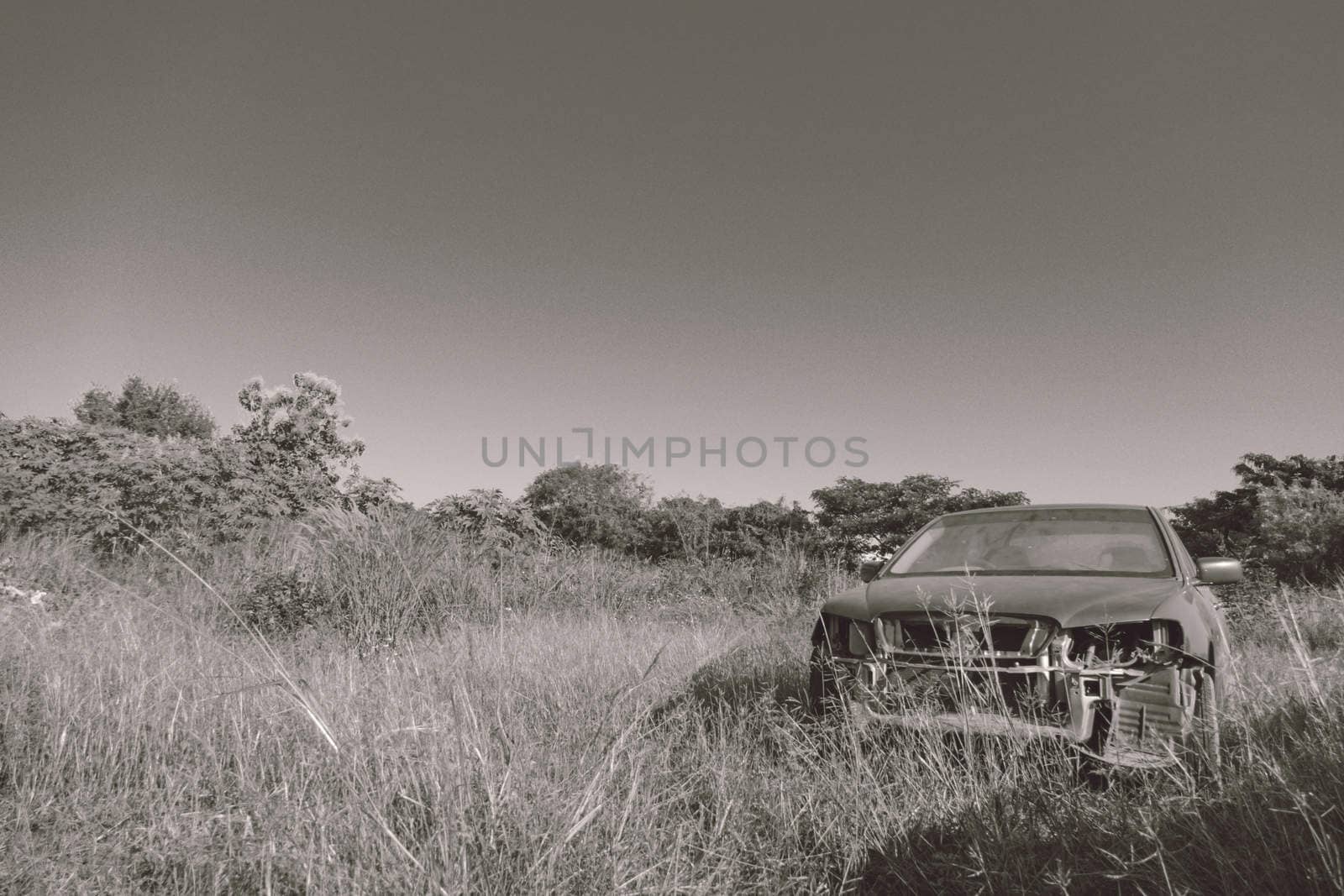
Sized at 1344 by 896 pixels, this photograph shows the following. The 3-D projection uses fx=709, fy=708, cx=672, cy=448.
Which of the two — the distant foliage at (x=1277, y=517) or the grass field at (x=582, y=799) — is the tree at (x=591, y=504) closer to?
the distant foliage at (x=1277, y=517)

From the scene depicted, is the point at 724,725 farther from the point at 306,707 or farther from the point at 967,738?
the point at 306,707

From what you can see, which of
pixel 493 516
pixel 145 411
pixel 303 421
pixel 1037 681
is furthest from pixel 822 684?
pixel 145 411

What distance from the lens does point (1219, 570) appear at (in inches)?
147

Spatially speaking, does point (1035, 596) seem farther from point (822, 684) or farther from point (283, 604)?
point (283, 604)

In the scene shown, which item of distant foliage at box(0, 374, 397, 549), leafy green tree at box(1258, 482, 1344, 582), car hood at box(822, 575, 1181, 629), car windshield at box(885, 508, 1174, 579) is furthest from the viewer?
leafy green tree at box(1258, 482, 1344, 582)

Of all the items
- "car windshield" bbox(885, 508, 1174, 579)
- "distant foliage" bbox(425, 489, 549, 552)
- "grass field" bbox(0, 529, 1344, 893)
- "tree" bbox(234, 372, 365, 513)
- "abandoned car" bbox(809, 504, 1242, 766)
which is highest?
"tree" bbox(234, 372, 365, 513)

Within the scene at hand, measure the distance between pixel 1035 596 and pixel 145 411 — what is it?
42.5 m

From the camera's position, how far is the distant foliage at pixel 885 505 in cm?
3059

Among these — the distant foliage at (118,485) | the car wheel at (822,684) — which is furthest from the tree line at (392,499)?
the car wheel at (822,684)

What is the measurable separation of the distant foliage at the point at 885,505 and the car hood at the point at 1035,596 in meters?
26.3

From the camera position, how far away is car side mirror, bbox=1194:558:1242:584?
3.71m

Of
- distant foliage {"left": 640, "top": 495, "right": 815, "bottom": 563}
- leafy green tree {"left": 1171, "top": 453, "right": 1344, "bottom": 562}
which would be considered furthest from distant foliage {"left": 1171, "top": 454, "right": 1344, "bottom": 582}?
distant foliage {"left": 640, "top": 495, "right": 815, "bottom": 563}

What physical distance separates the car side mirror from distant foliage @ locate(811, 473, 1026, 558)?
26141mm

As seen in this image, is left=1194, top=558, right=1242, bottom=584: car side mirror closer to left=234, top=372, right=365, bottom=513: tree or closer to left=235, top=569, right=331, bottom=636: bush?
left=235, top=569, right=331, bottom=636: bush
